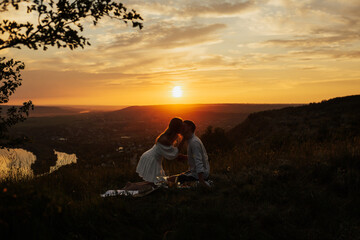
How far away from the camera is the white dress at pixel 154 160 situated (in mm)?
6977

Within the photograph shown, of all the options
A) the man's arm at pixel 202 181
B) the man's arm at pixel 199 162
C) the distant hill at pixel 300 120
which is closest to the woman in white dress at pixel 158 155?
the man's arm at pixel 199 162

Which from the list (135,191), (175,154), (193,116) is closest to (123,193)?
(135,191)

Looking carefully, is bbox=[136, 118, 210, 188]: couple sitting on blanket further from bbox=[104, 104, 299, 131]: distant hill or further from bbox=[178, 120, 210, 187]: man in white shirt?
bbox=[104, 104, 299, 131]: distant hill

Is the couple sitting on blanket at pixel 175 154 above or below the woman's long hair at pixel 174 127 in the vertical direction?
below

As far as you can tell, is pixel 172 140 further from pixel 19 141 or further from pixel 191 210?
pixel 19 141

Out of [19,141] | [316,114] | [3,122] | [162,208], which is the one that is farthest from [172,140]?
[316,114]

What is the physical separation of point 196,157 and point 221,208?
174cm

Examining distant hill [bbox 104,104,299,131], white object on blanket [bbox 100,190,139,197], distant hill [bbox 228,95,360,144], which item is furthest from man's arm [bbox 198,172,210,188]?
distant hill [bbox 104,104,299,131]

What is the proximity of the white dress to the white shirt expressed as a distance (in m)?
0.41

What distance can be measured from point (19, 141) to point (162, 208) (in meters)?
3.31

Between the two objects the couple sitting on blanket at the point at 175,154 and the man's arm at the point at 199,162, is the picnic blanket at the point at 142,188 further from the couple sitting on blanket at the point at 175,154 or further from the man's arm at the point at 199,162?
the man's arm at the point at 199,162

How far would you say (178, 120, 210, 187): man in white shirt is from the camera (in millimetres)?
6551

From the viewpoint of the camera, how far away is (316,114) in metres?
28.3

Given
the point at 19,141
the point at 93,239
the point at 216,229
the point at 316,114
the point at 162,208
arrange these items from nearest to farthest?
1. the point at 93,239
2. the point at 216,229
3. the point at 162,208
4. the point at 19,141
5. the point at 316,114
